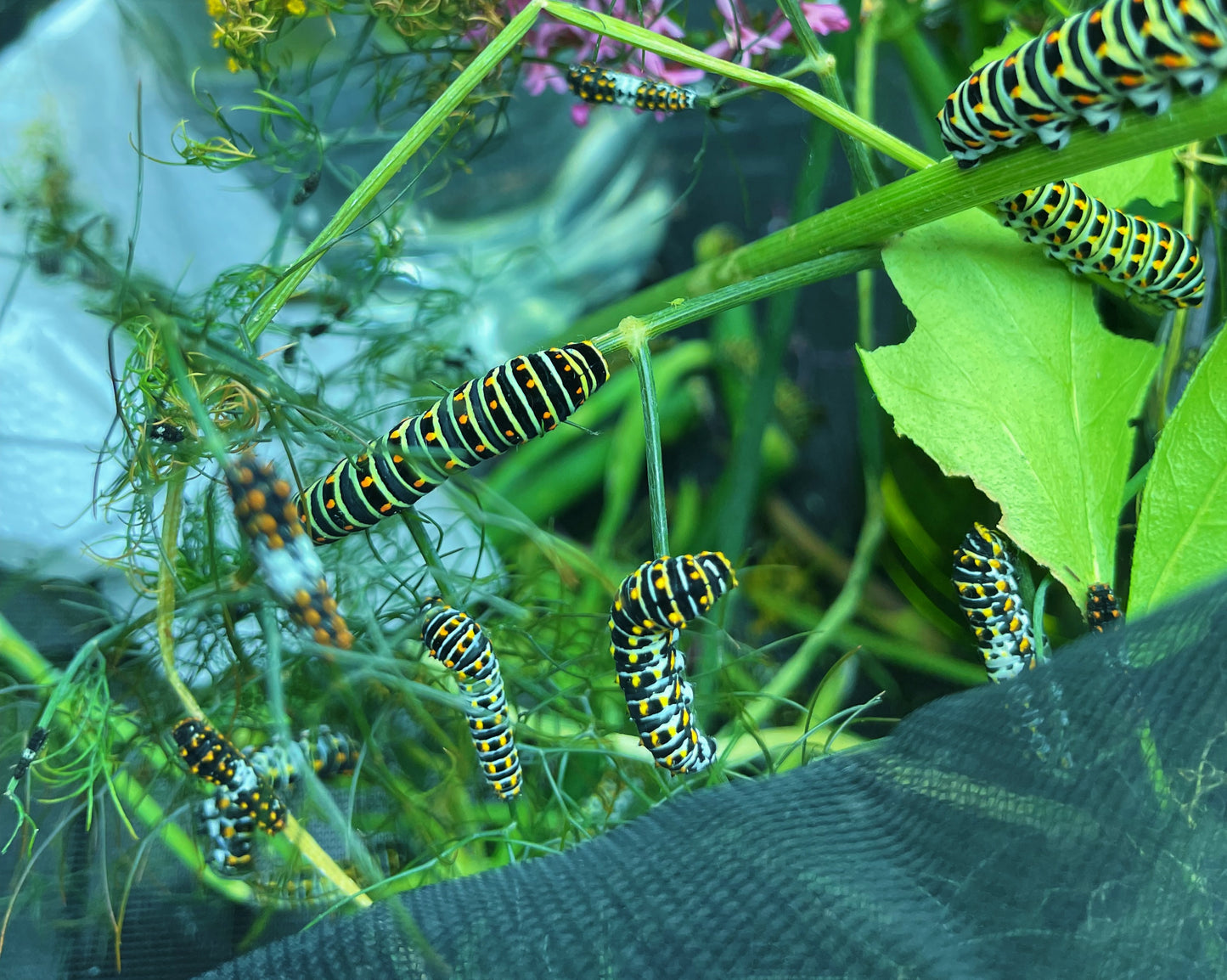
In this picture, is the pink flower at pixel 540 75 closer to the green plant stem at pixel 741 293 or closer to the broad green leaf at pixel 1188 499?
the green plant stem at pixel 741 293

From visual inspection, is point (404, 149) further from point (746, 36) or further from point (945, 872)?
point (945, 872)

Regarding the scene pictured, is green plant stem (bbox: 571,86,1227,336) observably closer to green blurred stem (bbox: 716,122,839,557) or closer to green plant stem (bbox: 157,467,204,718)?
green blurred stem (bbox: 716,122,839,557)

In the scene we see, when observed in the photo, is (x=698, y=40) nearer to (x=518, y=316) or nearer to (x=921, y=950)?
(x=518, y=316)

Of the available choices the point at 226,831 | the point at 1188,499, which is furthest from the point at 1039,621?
the point at 226,831

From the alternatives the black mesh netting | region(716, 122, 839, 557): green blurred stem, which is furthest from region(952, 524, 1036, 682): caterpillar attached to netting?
region(716, 122, 839, 557): green blurred stem

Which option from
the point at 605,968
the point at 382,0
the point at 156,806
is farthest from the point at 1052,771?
the point at 382,0

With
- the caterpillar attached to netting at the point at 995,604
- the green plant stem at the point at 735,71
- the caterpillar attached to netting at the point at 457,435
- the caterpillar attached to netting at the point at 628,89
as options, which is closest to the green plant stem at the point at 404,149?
the green plant stem at the point at 735,71

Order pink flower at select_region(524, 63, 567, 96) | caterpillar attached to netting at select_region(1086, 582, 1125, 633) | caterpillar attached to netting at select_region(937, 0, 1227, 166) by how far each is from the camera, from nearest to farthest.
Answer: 1. caterpillar attached to netting at select_region(937, 0, 1227, 166)
2. caterpillar attached to netting at select_region(1086, 582, 1125, 633)
3. pink flower at select_region(524, 63, 567, 96)
